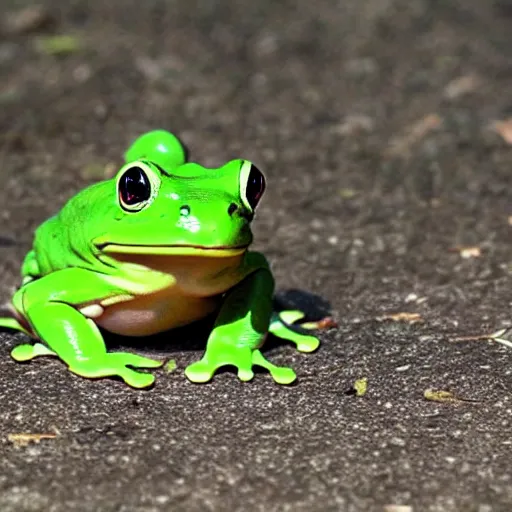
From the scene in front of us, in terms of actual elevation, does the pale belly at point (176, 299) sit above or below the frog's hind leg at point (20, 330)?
above

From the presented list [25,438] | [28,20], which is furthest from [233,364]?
[28,20]

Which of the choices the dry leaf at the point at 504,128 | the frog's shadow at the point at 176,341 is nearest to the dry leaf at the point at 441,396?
the frog's shadow at the point at 176,341

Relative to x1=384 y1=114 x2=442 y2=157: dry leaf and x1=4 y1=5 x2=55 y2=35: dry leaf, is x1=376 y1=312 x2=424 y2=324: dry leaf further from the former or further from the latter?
x1=4 y1=5 x2=55 y2=35: dry leaf

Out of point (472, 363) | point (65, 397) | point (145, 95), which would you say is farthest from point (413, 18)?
point (65, 397)

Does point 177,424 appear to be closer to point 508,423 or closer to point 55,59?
point 508,423

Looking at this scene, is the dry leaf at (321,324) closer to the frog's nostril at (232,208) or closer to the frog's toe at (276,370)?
the frog's toe at (276,370)

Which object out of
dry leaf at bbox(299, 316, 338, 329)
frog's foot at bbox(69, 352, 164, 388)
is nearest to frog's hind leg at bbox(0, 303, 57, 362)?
frog's foot at bbox(69, 352, 164, 388)

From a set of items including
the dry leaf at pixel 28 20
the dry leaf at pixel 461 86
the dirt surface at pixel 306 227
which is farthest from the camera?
the dry leaf at pixel 28 20
